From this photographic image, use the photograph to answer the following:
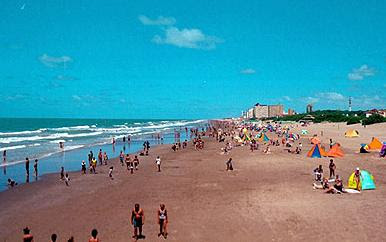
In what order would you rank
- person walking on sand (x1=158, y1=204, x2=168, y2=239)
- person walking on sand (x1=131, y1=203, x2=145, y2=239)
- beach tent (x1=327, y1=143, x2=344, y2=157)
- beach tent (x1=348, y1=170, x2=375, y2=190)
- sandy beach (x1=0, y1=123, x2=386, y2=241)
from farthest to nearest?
beach tent (x1=327, y1=143, x2=344, y2=157) < beach tent (x1=348, y1=170, x2=375, y2=190) < sandy beach (x1=0, y1=123, x2=386, y2=241) < person walking on sand (x1=158, y1=204, x2=168, y2=239) < person walking on sand (x1=131, y1=203, x2=145, y2=239)

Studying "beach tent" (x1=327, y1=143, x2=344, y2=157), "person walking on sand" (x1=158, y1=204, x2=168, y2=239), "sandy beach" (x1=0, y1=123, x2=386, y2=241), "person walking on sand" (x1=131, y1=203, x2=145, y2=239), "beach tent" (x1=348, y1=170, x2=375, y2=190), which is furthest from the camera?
"beach tent" (x1=327, y1=143, x2=344, y2=157)

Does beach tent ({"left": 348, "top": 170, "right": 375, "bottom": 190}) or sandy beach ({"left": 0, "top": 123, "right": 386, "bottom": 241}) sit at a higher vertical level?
beach tent ({"left": 348, "top": 170, "right": 375, "bottom": 190})

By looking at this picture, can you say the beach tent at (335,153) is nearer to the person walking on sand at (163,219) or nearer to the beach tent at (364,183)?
the beach tent at (364,183)

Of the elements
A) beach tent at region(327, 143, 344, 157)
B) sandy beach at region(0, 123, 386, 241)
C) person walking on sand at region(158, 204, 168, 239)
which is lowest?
sandy beach at region(0, 123, 386, 241)

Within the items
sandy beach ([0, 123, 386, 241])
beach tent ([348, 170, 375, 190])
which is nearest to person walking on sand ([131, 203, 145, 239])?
sandy beach ([0, 123, 386, 241])

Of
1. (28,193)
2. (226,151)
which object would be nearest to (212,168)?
(226,151)

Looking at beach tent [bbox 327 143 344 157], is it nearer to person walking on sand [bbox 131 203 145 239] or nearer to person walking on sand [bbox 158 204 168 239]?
person walking on sand [bbox 158 204 168 239]

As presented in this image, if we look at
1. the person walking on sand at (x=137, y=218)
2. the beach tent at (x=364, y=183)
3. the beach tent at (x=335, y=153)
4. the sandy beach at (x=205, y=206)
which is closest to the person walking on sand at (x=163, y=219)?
the sandy beach at (x=205, y=206)

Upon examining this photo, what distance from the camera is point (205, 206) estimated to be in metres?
13.8

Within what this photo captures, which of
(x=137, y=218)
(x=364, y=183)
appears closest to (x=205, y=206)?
(x=137, y=218)

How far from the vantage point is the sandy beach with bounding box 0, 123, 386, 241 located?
1076 cm

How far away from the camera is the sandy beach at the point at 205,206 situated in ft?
35.3

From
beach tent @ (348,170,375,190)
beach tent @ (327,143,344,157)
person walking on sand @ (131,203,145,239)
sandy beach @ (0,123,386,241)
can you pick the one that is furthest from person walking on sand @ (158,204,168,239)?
beach tent @ (327,143,344,157)

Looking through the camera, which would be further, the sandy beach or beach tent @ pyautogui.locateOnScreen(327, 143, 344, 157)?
beach tent @ pyautogui.locateOnScreen(327, 143, 344, 157)
